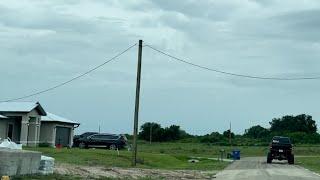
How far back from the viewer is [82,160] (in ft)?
117

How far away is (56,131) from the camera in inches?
2539

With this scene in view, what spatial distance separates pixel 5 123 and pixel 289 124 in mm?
99718

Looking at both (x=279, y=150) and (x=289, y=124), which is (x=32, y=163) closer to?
(x=279, y=150)

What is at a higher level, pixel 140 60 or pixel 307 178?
pixel 140 60

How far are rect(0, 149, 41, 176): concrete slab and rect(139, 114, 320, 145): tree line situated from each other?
100263 millimetres

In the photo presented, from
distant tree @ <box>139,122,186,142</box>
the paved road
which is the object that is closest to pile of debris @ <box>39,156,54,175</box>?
the paved road

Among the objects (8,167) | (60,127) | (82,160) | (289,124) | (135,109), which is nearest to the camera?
(8,167)

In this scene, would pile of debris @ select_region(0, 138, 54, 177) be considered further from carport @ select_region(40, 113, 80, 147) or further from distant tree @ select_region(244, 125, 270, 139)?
distant tree @ select_region(244, 125, 270, 139)

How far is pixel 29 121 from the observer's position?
187 feet

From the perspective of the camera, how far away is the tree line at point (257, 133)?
128m

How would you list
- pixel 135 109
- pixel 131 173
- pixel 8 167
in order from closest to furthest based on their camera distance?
1. pixel 8 167
2. pixel 131 173
3. pixel 135 109

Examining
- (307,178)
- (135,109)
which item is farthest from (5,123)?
(307,178)

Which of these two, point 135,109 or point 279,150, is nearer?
point 135,109

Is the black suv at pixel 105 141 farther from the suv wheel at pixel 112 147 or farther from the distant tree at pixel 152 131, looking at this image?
the distant tree at pixel 152 131
